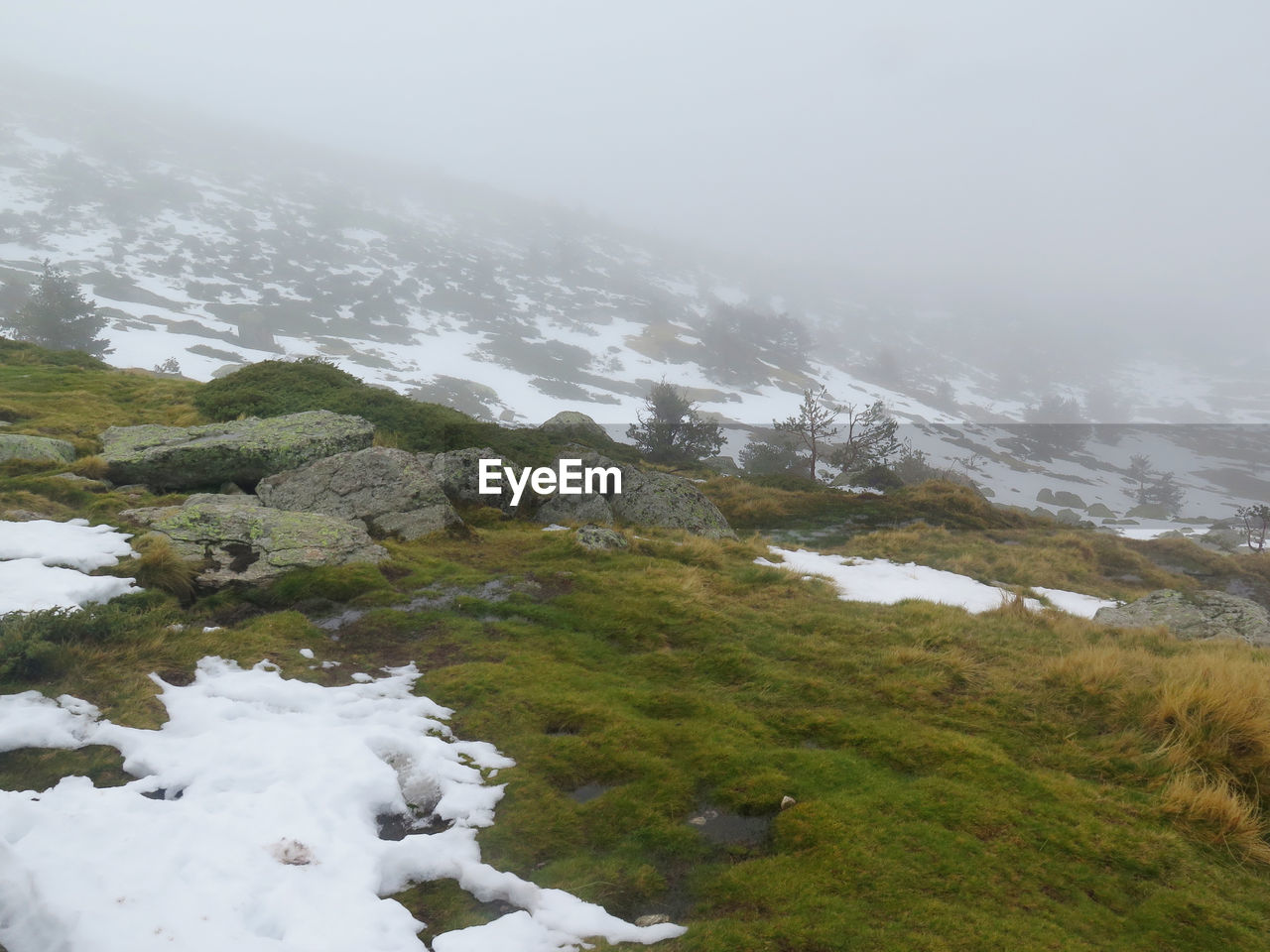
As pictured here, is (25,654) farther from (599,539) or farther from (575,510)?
(575,510)

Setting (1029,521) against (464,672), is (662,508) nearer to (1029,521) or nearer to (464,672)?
(464,672)

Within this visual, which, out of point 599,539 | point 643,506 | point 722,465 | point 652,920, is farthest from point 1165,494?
point 652,920

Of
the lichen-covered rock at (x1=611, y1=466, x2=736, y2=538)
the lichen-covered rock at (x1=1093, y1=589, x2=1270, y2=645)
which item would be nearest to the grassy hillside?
the lichen-covered rock at (x1=1093, y1=589, x2=1270, y2=645)

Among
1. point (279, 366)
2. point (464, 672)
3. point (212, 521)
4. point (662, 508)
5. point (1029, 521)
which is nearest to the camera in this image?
point (464, 672)

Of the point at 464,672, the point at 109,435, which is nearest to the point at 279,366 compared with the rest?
the point at 109,435

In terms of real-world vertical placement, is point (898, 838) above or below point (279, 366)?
below

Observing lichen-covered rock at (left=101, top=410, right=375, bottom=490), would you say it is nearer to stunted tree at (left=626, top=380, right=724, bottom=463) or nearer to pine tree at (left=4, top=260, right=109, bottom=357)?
stunted tree at (left=626, top=380, right=724, bottom=463)

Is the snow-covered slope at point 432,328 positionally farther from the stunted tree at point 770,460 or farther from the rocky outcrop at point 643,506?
the rocky outcrop at point 643,506
